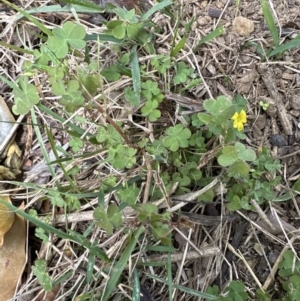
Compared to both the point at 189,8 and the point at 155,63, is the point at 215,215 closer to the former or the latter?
the point at 155,63

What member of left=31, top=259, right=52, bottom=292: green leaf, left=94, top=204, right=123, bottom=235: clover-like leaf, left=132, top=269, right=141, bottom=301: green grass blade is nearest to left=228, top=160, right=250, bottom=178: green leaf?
left=94, top=204, right=123, bottom=235: clover-like leaf

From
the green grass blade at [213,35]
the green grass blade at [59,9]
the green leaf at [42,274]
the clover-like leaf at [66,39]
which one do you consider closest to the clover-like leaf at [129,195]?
the green leaf at [42,274]

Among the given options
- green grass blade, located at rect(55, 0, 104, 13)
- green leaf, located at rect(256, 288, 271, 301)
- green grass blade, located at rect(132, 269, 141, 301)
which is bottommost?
green leaf, located at rect(256, 288, 271, 301)

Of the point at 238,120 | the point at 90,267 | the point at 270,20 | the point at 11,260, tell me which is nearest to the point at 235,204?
the point at 238,120

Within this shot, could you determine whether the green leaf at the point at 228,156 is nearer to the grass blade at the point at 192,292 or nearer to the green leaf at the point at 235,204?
the green leaf at the point at 235,204

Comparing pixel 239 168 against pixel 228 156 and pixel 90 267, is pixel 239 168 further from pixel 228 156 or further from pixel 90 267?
pixel 90 267

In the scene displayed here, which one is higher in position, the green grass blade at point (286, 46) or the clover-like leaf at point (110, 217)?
the green grass blade at point (286, 46)

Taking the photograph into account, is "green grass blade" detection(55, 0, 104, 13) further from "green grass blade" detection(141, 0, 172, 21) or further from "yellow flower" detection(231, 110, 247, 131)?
"yellow flower" detection(231, 110, 247, 131)
